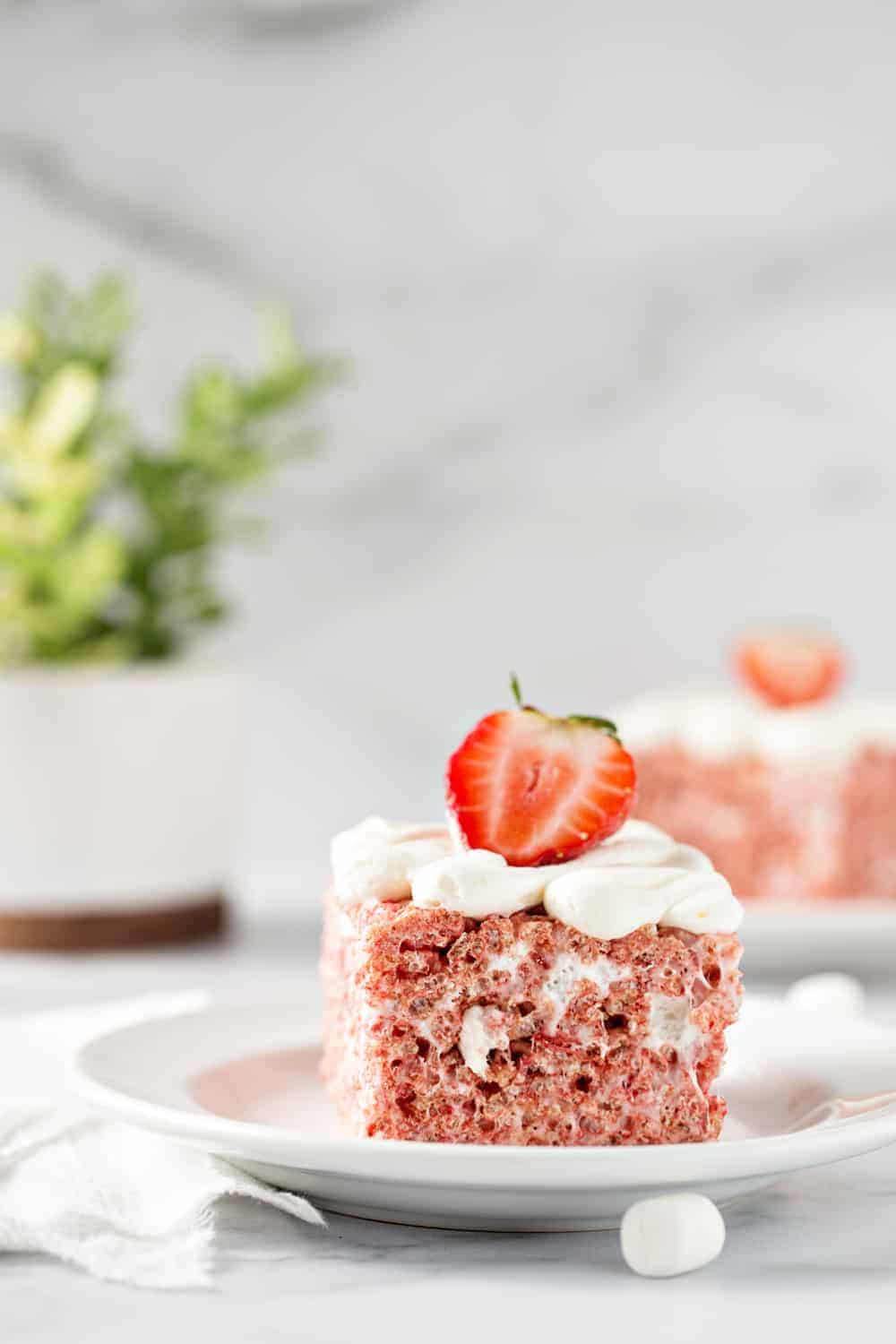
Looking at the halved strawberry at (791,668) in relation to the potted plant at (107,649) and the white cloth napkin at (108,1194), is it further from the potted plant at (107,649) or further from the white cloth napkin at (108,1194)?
the white cloth napkin at (108,1194)

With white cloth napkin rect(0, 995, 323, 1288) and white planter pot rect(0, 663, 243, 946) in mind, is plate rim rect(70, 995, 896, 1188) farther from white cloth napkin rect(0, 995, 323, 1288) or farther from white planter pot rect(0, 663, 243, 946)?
white planter pot rect(0, 663, 243, 946)

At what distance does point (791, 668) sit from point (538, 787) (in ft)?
3.44

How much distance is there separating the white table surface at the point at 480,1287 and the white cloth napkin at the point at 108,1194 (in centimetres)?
1

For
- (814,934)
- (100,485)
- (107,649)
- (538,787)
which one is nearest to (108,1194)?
(538,787)

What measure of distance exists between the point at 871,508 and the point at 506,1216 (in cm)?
158

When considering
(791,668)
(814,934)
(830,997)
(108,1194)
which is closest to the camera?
(108,1194)

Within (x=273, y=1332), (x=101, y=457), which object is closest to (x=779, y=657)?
(x=101, y=457)

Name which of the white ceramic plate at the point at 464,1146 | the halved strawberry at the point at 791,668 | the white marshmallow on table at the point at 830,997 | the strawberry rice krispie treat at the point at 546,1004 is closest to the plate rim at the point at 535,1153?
the white ceramic plate at the point at 464,1146

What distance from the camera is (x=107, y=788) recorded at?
195 cm

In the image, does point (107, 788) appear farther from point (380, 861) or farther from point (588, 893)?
point (588, 893)

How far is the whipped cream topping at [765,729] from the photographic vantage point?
6.45 ft

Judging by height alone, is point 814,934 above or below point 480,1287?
above

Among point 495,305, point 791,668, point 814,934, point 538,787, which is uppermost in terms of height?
point 495,305

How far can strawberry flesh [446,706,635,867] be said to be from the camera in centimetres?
106
